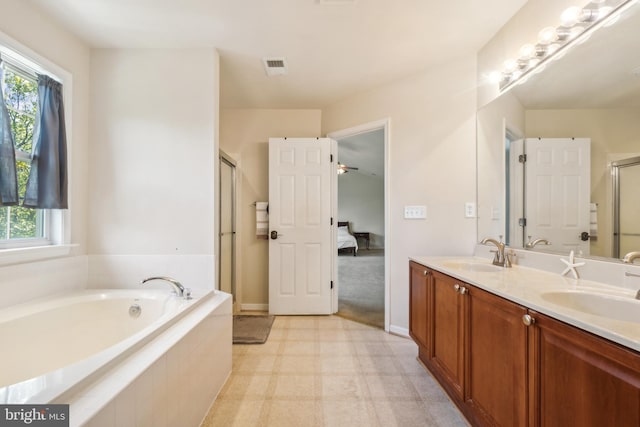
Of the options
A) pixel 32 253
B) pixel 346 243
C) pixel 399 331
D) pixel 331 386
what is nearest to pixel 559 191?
pixel 399 331

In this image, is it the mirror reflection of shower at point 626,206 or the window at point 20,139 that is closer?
the mirror reflection of shower at point 626,206

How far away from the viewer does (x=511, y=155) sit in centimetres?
177

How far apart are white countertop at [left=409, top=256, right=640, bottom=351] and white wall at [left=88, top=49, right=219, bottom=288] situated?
171cm

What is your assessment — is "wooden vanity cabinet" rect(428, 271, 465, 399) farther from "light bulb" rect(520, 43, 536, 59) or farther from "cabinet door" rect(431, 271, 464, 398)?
"light bulb" rect(520, 43, 536, 59)

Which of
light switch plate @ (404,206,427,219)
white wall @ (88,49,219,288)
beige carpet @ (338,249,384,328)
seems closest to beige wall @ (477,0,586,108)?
light switch plate @ (404,206,427,219)

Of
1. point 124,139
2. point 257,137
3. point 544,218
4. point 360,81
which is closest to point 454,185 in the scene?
point 544,218

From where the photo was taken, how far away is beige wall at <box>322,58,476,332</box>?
2217 mm

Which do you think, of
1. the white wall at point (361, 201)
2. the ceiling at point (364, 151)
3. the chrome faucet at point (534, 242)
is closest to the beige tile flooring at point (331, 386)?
the chrome faucet at point (534, 242)

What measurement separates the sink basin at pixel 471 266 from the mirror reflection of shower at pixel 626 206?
1.90 ft

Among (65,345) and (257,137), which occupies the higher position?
(257,137)

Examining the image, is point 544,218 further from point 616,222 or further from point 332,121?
point 332,121

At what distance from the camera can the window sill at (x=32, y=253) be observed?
1398 mm

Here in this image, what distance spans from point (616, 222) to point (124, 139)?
296 cm

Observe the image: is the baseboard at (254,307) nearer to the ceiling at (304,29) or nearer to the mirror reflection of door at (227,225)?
the mirror reflection of door at (227,225)
